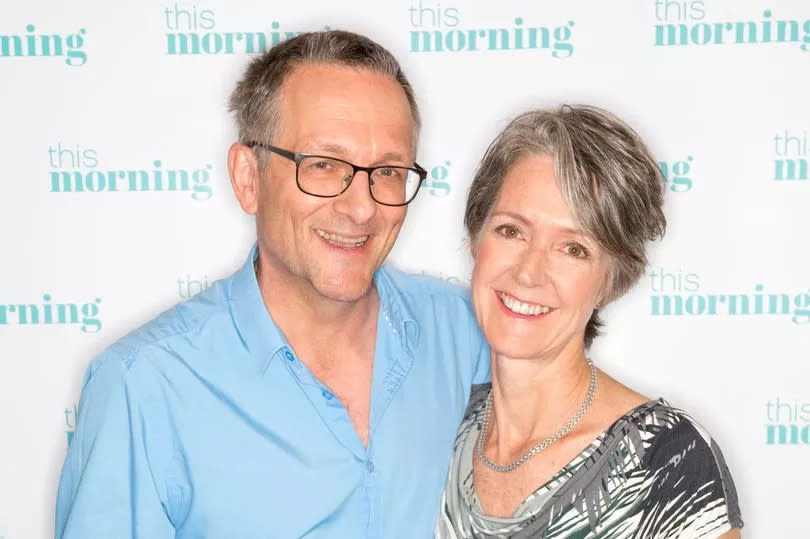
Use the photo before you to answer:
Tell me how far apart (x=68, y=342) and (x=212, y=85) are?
905 millimetres

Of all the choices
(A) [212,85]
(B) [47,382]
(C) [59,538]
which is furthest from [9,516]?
(A) [212,85]

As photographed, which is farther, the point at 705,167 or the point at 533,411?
the point at 705,167

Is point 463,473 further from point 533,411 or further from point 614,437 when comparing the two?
point 614,437

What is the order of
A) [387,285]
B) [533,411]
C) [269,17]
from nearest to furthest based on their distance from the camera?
1. [533,411]
2. [387,285]
3. [269,17]

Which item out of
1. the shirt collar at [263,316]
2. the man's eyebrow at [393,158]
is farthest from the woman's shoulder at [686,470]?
the man's eyebrow at [393,158]

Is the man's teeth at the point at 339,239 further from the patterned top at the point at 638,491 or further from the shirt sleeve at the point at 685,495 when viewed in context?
the shirt sleeve at the point at 685,495

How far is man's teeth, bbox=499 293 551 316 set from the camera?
1.64 meters

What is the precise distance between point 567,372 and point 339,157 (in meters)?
0.64

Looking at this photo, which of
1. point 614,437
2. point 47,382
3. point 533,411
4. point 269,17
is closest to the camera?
point 614,437

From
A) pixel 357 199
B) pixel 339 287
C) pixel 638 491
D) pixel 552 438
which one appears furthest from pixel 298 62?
pixel 638 491

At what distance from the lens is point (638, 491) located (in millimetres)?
1481

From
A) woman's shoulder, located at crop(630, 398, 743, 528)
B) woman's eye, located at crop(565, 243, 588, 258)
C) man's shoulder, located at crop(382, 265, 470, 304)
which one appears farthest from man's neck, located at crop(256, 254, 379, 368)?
woman's shoulder, located at crop(630, 398, 743, 528)

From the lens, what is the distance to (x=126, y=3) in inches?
96.7

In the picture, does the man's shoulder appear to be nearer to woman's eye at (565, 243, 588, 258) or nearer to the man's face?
the man's face
